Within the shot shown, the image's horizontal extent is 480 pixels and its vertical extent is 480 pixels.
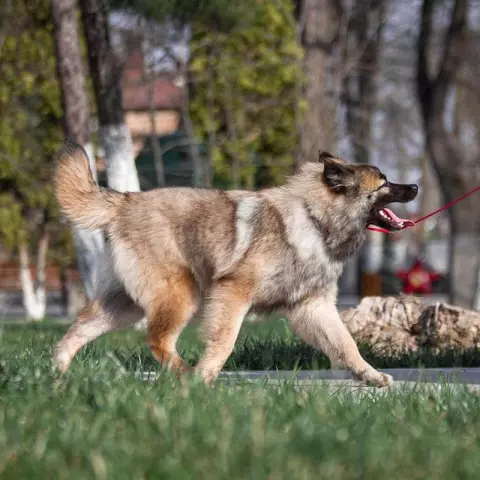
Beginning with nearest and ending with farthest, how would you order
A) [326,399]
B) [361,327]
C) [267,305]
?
[326,399], [267,305], [361,327]

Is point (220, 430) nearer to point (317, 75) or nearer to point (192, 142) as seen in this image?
point (192, 142)

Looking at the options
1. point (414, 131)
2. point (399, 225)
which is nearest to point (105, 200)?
point (399, 225)

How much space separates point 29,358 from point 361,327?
376 cm

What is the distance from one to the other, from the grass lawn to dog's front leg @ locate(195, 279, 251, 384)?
→ 894mm

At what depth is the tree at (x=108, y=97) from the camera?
12773mm

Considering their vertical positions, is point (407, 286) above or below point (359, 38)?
below

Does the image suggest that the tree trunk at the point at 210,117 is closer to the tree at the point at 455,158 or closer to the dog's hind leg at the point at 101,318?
the tree at the point at 455,158

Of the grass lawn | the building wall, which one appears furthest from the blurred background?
the grass lawn

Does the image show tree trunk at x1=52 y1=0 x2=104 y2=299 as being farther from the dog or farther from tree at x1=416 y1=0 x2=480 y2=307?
tree at x1=416 y1=0 x2=480 y2=307

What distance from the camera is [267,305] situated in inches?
265

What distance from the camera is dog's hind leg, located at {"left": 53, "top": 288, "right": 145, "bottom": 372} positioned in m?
6.99

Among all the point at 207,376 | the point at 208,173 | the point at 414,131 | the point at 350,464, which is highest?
the point at 350,464

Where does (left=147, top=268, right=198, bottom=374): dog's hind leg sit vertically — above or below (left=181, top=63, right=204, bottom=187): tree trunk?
above

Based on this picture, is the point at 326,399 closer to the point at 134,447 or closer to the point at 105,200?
the point at 134,447
